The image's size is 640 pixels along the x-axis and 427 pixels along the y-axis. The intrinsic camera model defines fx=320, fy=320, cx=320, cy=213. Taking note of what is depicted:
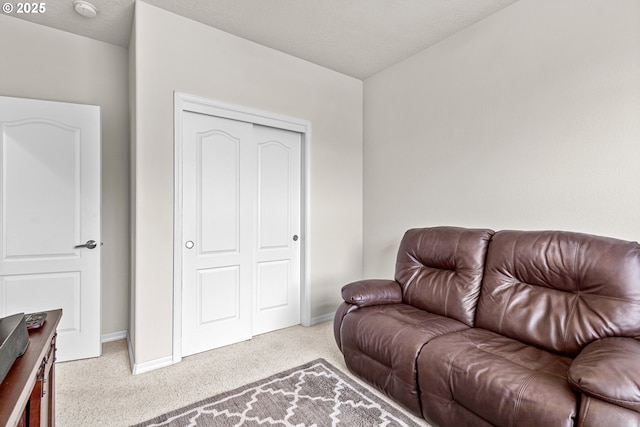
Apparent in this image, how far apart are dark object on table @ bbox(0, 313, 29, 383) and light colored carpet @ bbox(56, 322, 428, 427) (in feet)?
3.44

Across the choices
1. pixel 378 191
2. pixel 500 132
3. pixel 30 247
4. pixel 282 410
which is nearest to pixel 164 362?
pixel 282 410

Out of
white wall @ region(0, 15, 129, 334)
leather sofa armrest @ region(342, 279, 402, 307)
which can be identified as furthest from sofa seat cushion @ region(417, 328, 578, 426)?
white wall @ region(0, 15, 129, 334)

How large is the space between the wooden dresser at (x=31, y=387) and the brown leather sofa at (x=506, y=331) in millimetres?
1590

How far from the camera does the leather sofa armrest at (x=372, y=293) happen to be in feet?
7.58

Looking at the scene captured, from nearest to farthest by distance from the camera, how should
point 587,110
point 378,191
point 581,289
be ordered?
point 581,289 < point 587,110 < point 378,191

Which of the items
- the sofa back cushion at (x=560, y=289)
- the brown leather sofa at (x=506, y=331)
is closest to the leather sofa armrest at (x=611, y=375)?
the brown leather sofa at (x=506, y=331)

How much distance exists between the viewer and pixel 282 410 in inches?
74.2

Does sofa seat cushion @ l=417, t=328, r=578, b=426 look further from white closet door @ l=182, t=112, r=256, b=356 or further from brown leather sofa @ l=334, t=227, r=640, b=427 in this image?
white closet door @ l=182, t=112, r=256, b=356

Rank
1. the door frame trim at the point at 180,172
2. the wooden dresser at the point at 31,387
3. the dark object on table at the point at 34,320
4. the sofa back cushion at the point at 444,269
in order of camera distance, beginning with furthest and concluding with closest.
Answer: the door frame trim at the point at 180,172, the sofa back cushion at the point at 444,269, the dark object on table at the point at 34,320, the wooden dresser at the point at 31,387

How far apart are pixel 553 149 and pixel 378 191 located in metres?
1.65

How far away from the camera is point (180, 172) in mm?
A: 2541

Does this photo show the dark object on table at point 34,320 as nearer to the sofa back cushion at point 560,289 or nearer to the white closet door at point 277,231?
the white closet door at point 277,231

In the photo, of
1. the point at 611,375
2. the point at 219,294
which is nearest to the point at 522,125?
the point at 611,375

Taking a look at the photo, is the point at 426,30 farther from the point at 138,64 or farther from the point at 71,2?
the point at 71,2
